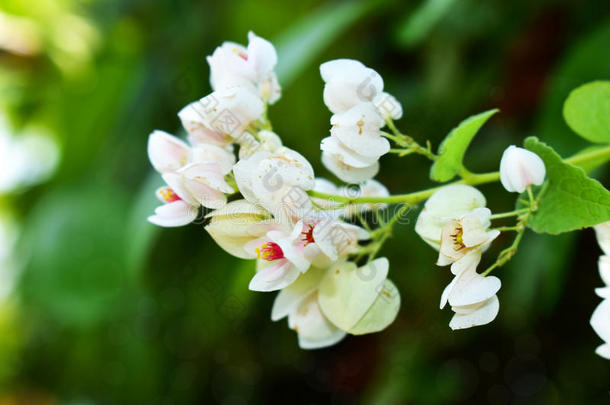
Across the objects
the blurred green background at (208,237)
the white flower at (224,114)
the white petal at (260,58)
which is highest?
the white petal at (260,58)

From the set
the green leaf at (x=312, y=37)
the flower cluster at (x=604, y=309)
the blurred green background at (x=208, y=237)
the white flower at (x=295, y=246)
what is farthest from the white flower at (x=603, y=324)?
the green leaf at (x=312, y=37)

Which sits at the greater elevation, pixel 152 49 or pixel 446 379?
pixel 152 49

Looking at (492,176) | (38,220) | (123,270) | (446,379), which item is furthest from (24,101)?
(492,176)

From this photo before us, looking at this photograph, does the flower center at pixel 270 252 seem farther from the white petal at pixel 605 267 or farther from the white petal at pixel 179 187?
the white petal at pixel 605 267

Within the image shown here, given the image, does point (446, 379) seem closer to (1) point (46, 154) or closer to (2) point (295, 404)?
(2) point (295, 404)

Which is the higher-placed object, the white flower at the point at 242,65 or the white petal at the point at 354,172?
the white flower at the point at 242,65

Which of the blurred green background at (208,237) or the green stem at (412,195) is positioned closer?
the green stem at (412,195)
